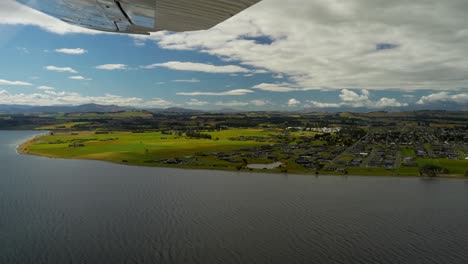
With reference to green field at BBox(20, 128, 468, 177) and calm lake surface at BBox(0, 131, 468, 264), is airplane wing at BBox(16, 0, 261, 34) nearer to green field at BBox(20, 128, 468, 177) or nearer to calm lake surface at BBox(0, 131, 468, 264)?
calm lake surface at BBox(0, 131, 468, 264)

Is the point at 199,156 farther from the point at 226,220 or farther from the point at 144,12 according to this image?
the point at 144,12

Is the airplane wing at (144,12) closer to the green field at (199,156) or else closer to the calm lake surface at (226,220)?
the calm lake surface at (226,220)

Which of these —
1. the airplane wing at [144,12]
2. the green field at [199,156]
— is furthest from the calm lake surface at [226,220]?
the airplane wing at [144,12]

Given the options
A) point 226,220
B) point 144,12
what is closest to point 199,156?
point 226,220

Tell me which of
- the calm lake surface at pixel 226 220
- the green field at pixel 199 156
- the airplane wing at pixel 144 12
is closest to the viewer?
the airplane wing at pixel 144 12

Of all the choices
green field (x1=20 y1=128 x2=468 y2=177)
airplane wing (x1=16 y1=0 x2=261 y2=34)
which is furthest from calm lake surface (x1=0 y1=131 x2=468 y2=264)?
airplane wing (x1=16 y1=0 x2=261 y2=34)

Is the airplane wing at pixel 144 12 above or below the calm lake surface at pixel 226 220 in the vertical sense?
above
